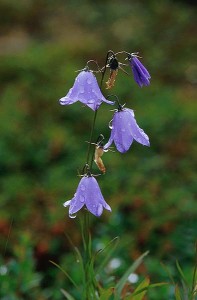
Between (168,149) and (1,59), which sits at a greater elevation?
(1,59)

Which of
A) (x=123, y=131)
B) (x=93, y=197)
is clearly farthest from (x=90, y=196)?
(x=123, y=131)

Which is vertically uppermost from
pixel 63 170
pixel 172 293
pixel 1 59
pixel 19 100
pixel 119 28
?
pixel 119 28

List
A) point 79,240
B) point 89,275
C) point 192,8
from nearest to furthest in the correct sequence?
1. point 89,275
2. point 79,240
3. point 192,8

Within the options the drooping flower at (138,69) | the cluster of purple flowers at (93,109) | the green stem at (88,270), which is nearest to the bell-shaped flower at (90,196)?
the cluster of purple flowers at (93,109)

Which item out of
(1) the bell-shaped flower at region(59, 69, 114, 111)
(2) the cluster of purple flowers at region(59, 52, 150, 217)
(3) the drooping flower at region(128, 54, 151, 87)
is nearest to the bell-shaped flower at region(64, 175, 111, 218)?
(2) the cluster of purple flowers at region(59, 52, 150, 217)

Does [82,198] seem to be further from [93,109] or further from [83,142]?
[83,142]

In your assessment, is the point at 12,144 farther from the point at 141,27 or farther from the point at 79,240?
the point at 141,27

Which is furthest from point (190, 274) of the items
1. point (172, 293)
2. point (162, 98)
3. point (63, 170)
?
point (162, 98)
